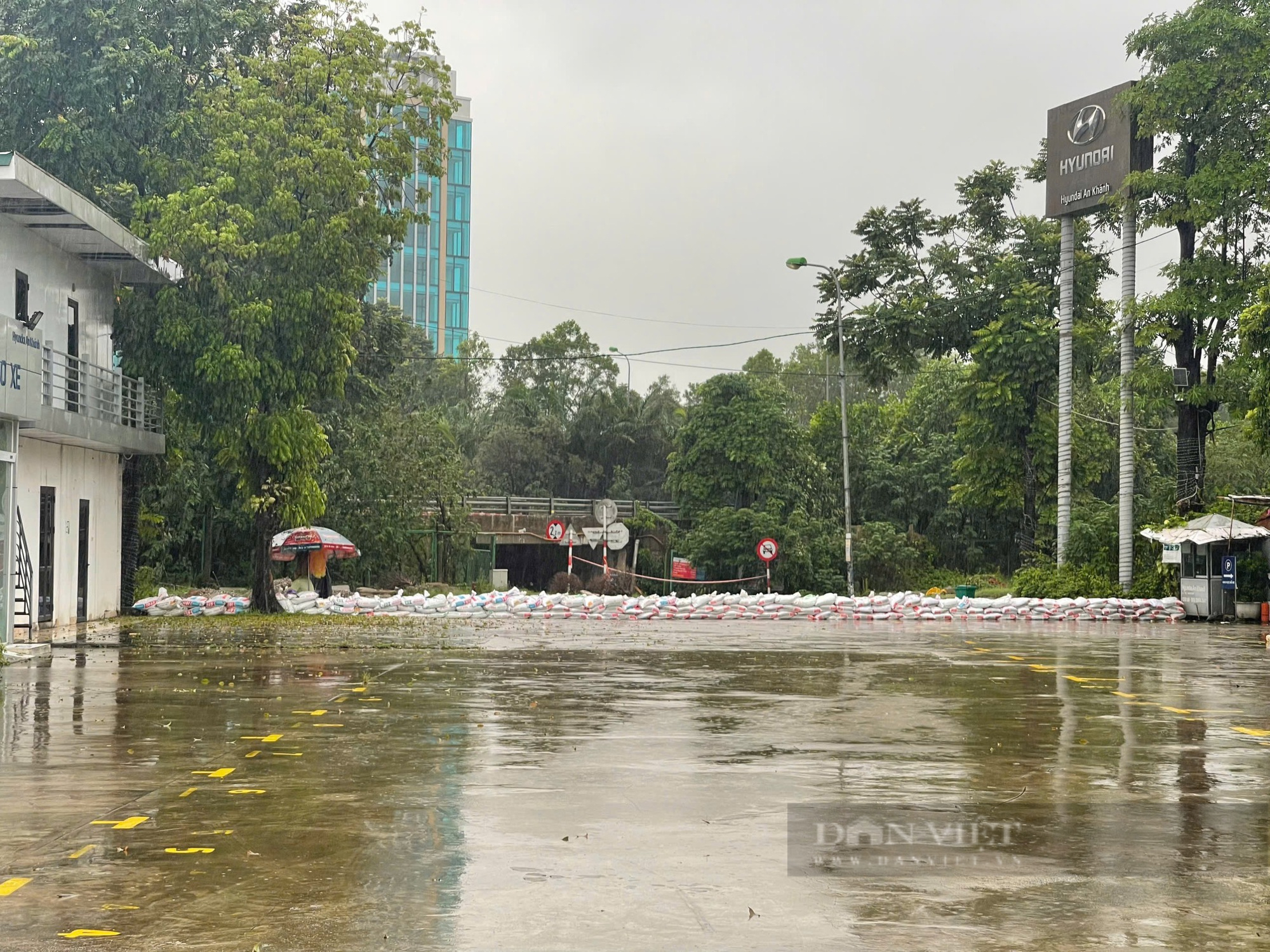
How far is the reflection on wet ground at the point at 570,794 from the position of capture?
6.04 meters

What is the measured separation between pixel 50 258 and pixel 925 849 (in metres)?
24.1

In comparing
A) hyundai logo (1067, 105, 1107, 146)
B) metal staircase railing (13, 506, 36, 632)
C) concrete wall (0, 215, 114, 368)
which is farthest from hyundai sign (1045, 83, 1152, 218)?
metal staircase railing (13, 506, 36, 632)

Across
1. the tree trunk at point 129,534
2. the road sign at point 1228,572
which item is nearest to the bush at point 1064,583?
the road sign at point 1228,572

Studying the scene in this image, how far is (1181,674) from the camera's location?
63.0 ft

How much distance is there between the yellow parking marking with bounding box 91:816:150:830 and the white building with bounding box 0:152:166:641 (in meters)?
13.7

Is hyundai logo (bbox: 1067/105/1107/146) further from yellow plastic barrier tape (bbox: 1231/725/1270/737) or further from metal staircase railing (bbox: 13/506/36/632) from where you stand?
yellow plastic barrier tape (bbox: 1231/725/1270/737)

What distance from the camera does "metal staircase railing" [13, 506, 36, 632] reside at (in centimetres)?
2279

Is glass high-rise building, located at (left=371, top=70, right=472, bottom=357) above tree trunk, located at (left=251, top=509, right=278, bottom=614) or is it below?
above

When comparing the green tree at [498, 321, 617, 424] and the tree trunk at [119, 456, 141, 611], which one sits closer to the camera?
the tree trunk at [119, 456, 141, 611]

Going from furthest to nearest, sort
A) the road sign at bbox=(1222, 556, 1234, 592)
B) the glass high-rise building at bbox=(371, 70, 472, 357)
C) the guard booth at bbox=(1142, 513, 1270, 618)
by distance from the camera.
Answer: the glass high-rise building at bbox=(371, 70, 472, 357) → the guard booth at bbox=(1142, 513, 1270, 618) → the road sign at bbox=(1222, 556, 1234, 592)

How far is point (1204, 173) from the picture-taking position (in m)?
38.3

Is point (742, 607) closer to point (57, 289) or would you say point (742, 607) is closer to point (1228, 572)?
point (1228, 572)

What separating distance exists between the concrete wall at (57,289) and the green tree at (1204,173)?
26.3 m

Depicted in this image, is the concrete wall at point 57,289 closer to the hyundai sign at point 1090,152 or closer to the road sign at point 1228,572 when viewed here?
the road sign at point 1228,572
